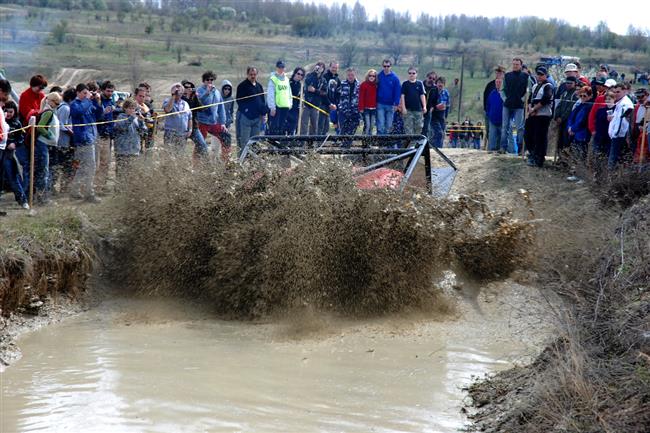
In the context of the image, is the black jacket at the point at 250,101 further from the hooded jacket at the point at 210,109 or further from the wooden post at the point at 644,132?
the wooden post at the point at 644,132

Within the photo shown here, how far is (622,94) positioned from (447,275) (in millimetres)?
4749

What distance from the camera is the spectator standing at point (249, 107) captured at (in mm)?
14109

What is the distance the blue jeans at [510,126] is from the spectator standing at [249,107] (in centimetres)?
409

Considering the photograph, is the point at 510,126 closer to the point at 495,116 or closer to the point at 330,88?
the point at 495,116

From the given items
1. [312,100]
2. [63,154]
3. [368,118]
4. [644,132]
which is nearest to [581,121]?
[644,132]

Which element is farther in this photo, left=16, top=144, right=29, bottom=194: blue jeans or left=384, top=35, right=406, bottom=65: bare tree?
left=384, top=35, right=406, bottom=65: bare tree

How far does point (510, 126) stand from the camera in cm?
1463

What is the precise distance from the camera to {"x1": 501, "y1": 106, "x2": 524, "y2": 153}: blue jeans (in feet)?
47.4

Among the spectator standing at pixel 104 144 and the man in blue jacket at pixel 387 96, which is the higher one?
the man in blue jacket at pixel 387 96

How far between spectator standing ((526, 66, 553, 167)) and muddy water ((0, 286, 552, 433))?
15.6 feet

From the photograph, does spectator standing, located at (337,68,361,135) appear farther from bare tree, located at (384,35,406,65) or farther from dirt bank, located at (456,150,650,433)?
bare tree, located at (384,35,406,65)

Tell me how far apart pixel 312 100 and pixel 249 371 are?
384 inches

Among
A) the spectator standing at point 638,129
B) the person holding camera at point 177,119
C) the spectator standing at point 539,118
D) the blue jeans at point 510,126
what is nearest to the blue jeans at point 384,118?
the blue jeans at point 510,126

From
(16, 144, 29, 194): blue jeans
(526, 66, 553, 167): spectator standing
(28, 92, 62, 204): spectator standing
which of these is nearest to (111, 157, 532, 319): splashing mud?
(28, 92, 62, 204): spectator standing
